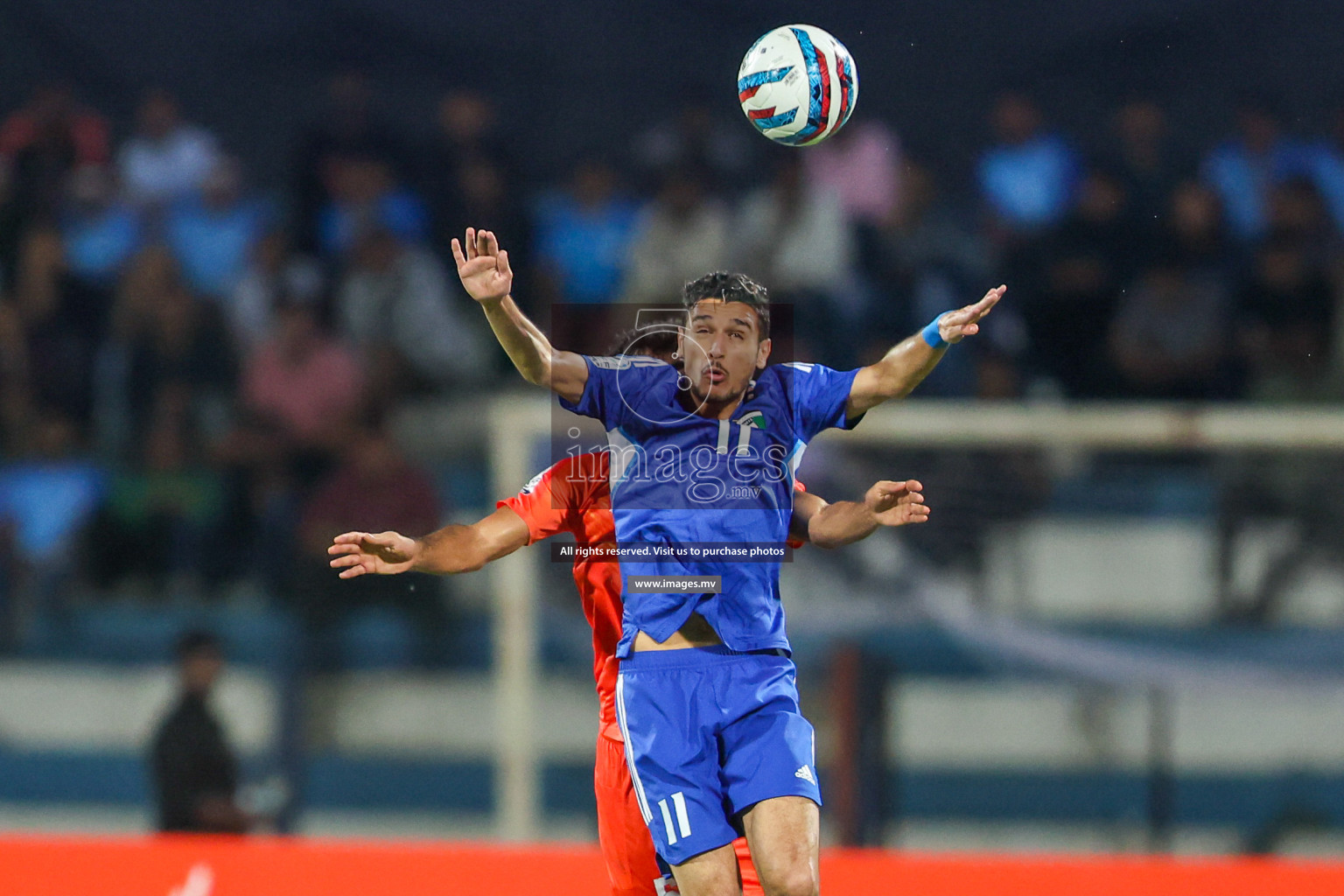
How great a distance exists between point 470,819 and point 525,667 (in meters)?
0.92

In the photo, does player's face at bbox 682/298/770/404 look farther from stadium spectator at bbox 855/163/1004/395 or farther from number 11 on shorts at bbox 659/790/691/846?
stadium spectator at bbox 855/163/1004/395

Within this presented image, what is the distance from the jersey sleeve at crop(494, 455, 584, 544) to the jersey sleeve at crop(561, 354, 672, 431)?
17 cm

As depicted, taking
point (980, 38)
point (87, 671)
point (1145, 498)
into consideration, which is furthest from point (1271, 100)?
point (87, 671)

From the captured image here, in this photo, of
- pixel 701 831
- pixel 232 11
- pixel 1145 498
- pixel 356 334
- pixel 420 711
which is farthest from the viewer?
pixel 232 11

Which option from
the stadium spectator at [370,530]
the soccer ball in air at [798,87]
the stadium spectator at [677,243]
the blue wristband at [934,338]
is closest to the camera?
the blue wristband at [934,338]

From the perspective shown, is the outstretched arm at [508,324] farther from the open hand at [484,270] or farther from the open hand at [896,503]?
the open hand at [896,503]

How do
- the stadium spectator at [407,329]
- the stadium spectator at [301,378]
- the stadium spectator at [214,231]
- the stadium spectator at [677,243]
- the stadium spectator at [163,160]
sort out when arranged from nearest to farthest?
the stadium spectator at [677,243]
the stadium spectator at [301,378]
the stadium spectator at [407,329]
the stadium spectator at [214,231]
the stadium spectator at [163,160]

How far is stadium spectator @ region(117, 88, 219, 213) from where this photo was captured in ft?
27.1

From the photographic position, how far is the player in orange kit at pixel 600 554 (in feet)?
10.8

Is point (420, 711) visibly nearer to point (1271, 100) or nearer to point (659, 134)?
point (659, 134)

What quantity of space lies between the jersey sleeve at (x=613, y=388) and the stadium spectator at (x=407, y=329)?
4.41 metres

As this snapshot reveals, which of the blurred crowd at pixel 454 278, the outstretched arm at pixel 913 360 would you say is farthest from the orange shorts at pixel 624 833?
the blurred crowd at pixel 454 278

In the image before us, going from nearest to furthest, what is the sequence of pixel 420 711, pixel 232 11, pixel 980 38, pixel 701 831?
1. pixel 701 831
2. pixel 420 711
3. pixel 980 38
4. pixel 232 11

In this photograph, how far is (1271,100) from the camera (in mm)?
8117
